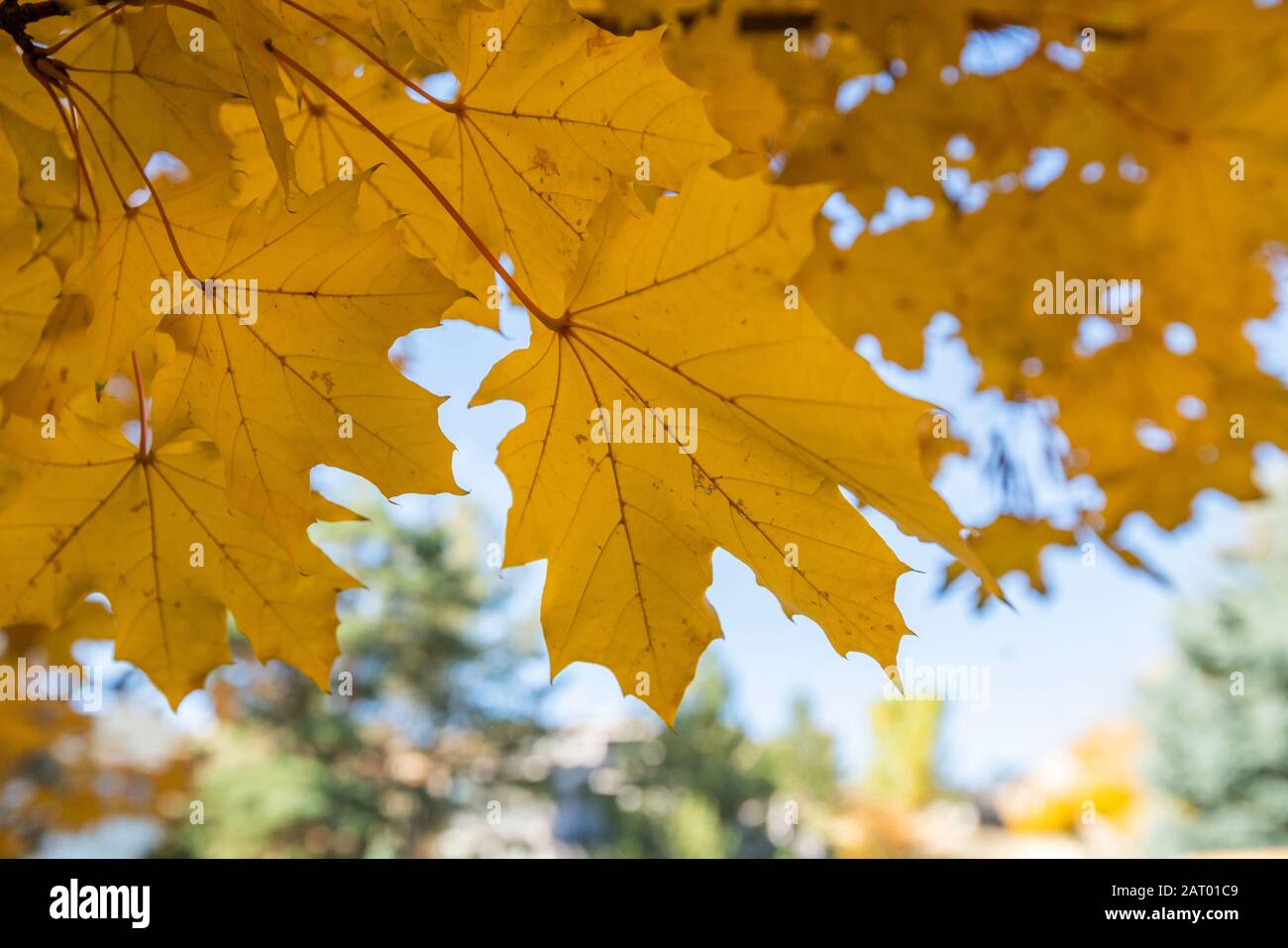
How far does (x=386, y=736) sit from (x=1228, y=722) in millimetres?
15449

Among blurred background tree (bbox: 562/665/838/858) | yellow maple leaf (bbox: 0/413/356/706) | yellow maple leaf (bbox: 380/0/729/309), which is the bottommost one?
blurred background tree (bbox: 562/665/838/858)

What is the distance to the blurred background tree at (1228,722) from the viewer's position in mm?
12484

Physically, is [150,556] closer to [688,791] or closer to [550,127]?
[550,127]

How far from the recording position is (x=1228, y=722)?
516 inches

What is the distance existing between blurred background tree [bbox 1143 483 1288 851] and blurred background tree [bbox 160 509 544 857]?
12.0 meters

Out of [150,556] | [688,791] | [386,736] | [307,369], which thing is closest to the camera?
[307,369]

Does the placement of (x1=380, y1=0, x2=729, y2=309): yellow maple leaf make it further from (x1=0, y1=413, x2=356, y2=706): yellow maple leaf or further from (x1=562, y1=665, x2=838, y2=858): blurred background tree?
(x1=562, y1=665, x2=838, y2=858): blurred background tree

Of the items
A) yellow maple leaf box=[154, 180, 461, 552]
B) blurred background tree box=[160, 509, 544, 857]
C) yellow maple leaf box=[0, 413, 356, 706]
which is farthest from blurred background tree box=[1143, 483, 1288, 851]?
yellow maple leaf box=[154, 180, 461, 552]

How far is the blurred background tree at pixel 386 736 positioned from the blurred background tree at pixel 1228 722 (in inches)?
473

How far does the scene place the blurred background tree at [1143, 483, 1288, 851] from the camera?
1248cm

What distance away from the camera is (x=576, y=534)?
79 cm

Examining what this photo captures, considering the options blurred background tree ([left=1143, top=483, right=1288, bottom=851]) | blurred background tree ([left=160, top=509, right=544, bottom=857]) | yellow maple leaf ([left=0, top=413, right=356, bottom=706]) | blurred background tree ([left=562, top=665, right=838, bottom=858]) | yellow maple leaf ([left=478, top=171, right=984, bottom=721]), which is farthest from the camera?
blurred background tree ([left=562, top=665, right=838, bottom=858])

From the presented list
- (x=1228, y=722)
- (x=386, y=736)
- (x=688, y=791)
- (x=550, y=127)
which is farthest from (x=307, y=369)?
(x=688, y=791)
